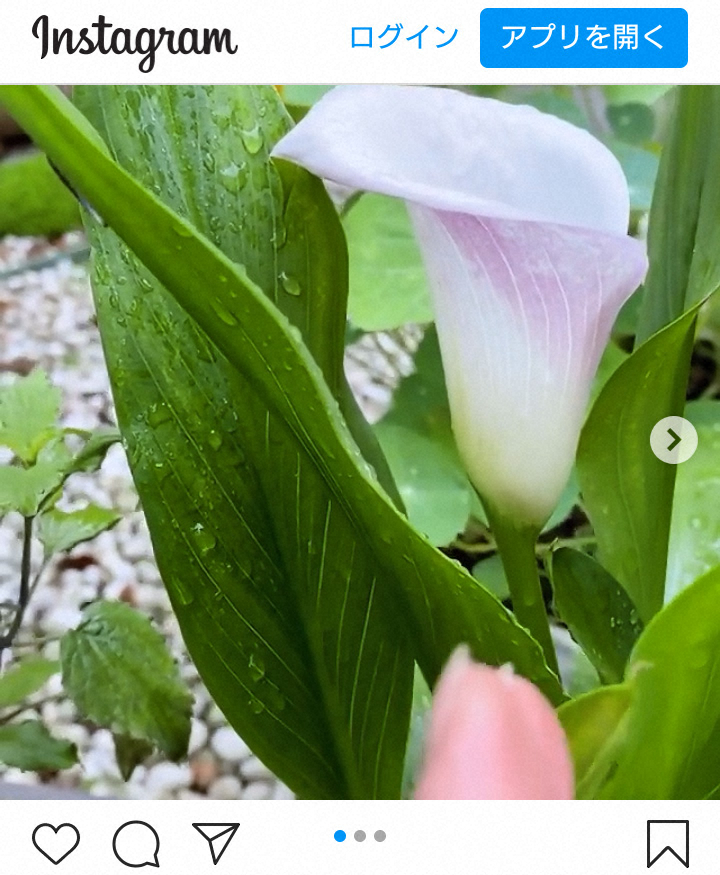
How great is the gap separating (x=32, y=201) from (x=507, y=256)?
6.9 inches

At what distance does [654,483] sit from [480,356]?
0.24ft

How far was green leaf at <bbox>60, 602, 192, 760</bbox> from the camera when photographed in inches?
10.8

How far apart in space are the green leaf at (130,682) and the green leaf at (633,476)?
0.49ft

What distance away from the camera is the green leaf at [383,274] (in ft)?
0.88

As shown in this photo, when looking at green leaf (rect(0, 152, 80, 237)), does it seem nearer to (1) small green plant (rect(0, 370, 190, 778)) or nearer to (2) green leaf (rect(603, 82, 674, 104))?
(1) small green plant (rect(0, 370, 190, 778))

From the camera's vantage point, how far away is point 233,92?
258mm

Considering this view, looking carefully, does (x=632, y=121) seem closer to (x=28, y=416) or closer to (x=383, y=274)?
(x=383, y=274)

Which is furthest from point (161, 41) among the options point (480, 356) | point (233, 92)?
point (480, 356)

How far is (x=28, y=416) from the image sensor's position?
0.28 m

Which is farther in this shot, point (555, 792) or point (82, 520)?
point (82, 520)

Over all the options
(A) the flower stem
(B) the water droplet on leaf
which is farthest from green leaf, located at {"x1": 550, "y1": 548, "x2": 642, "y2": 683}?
(B) the water droplet on leaf

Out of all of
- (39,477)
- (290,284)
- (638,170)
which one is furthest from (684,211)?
(39,477)
